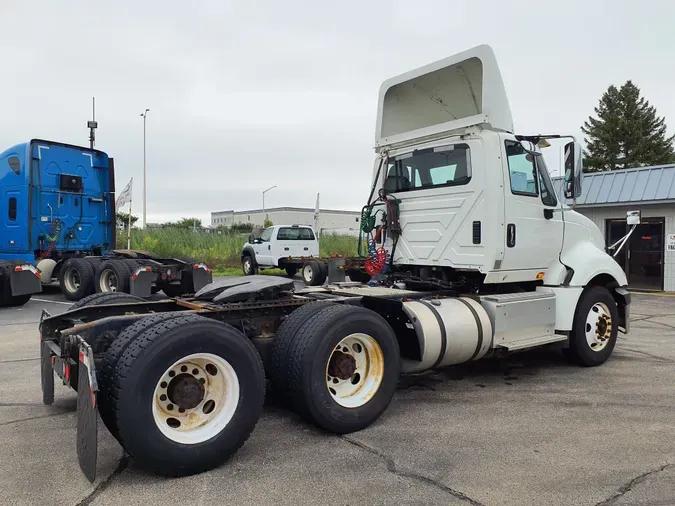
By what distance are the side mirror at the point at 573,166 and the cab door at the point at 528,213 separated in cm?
31

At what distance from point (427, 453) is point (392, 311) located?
5.11 feet

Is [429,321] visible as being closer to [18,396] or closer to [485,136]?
[485,136]

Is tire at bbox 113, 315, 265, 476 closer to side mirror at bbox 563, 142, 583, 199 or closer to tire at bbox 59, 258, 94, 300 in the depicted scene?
side mirror at bbox 563, 142, 583, 199

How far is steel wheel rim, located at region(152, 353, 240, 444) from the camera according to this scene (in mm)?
3467

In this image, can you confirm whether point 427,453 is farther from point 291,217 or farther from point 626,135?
point 291,217

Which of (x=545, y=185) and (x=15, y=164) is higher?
(x=15, y=164)

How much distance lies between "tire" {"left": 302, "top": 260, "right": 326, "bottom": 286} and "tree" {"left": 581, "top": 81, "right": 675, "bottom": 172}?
34780mm

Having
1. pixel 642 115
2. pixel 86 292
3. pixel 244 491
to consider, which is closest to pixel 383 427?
pixel 244 491

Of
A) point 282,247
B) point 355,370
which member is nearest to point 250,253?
point 282,247

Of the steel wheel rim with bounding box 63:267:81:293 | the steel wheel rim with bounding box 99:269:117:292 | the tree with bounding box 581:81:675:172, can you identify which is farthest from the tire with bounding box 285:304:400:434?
the tree with bounding box 581:81:675:172

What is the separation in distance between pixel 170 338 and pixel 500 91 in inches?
172

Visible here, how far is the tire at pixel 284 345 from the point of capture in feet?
13.6

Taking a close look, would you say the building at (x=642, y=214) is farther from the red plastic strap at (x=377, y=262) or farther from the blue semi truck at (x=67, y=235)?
the blue semi truck at (x=67, y=235)

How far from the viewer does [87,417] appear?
317 cm
